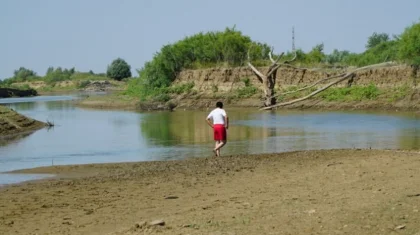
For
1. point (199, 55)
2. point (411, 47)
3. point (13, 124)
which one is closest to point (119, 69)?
point (199, 55)

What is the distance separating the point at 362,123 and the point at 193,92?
2998cm

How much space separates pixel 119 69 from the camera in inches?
6693

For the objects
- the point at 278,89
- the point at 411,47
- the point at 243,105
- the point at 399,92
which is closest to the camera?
the point at 399,92

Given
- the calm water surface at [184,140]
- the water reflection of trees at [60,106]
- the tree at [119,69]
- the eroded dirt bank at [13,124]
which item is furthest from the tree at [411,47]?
the tree at [119,69]

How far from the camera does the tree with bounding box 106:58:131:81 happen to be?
558ft

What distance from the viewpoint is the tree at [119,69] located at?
170 metres

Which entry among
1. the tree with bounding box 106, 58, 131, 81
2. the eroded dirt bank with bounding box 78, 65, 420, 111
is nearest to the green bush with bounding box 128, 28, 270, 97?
the eroded dirt bank with bounding box 78, 65, 420, 111

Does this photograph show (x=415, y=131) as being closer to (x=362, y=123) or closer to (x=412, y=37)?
(x=362, y=123)

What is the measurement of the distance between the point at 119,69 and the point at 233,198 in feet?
529

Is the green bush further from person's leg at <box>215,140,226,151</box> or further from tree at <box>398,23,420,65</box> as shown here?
person's leg at <box>215,140,226,151</box>

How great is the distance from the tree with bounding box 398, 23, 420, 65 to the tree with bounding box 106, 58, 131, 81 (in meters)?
124

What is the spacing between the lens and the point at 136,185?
13242 mm

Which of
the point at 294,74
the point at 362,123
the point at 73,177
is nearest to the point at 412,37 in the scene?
the point at 294,74

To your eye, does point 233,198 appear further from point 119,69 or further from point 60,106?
point 119,69
